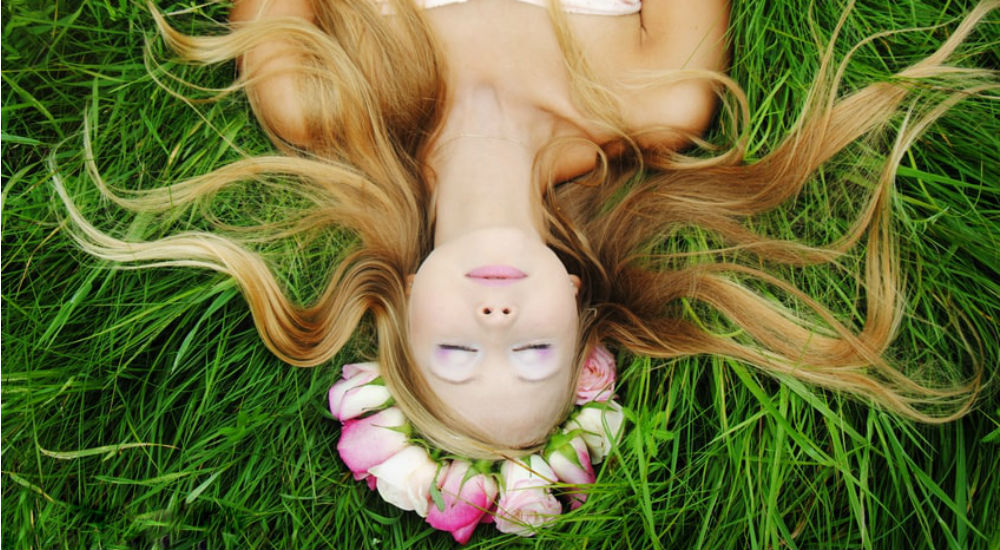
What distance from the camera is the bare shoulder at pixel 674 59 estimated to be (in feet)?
6.61

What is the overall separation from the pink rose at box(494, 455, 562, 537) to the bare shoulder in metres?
0.90

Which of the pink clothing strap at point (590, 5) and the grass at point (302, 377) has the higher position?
the pink clothing strap at point (590, 5)

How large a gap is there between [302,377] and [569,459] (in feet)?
2.37

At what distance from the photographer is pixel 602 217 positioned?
212 centimetres

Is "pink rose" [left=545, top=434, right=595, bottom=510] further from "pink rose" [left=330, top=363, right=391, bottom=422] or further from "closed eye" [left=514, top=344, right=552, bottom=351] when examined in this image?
"pink rose" [left=330, top=363, right=391, bottom=422]

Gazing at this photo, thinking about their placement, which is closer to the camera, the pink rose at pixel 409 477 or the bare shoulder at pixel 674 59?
the pink rose at pixel 409 477

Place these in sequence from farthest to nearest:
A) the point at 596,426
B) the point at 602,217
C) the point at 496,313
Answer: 1. the point at 602,217
2. the point at 596,426
3. the point at 496,313

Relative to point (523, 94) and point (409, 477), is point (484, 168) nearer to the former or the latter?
point (523, 94)

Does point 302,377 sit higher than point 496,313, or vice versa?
point 496,313

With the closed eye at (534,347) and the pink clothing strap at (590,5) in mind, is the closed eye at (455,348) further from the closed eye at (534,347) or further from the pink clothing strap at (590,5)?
the pink clothing strap at (590,5)

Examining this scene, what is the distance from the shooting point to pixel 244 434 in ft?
6.40

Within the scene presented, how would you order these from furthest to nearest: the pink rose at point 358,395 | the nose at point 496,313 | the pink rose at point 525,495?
1. the pink rose at point 358,395
2. the pink rose at point 525,495
3. the nose at point 496,313

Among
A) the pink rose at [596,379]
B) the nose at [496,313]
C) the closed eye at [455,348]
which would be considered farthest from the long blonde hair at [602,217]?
the nose at [496,313]

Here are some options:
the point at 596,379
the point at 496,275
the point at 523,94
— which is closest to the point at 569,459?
the point at 596,379
